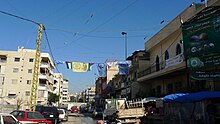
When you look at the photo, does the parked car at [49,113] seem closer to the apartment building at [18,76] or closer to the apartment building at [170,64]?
the apartment building at [170,64]

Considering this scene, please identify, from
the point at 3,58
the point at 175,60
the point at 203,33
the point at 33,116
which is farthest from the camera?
the point at 3,58

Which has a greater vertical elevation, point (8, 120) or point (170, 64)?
point (170, 64)

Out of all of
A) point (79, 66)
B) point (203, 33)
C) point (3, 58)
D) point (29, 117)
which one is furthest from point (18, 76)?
point (203, 33)

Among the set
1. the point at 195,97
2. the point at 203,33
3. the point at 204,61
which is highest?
the point at 203,33

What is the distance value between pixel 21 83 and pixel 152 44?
38955 millimetres

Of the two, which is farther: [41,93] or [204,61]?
[41,93]

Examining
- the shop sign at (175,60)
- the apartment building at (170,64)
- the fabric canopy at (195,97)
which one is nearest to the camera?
the fabric canopy at (195,97)

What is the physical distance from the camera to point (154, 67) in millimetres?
36438

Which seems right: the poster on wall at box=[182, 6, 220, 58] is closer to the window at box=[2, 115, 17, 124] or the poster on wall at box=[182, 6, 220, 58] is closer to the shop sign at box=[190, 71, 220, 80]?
the shop sign at box=[190, 71, 220, 80]

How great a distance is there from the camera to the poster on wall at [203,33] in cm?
1922

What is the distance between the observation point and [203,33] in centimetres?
2005

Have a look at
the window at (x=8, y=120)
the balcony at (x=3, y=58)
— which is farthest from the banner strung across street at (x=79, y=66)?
the balcony at (x=3, y=58)

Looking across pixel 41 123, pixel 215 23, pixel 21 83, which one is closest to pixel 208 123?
pixel 215 23

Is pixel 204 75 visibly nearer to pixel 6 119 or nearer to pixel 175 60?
pixel 175 60
